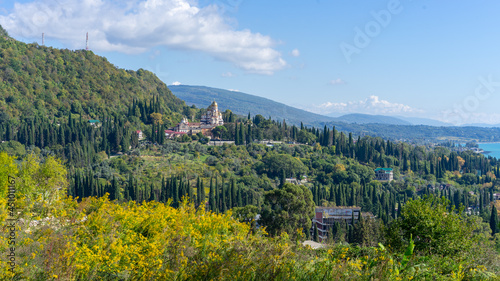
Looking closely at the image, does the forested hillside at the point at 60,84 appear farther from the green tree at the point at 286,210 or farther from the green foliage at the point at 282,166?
the green tree at the point at 286,210

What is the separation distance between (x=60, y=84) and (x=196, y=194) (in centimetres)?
7046

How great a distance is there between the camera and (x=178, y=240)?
7.08 metres

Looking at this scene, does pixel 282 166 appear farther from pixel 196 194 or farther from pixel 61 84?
pixel 61 84

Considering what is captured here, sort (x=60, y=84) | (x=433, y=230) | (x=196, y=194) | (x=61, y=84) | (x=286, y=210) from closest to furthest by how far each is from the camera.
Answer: (x=433, y=230) → (x=286, y=210) → (x=196, y=194) → (x=60, y=84) → (x=61, y=84)

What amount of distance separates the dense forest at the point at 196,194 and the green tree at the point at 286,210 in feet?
0.30

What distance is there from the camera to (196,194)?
123ft

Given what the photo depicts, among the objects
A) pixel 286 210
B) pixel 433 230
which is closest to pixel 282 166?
pixel 286 210

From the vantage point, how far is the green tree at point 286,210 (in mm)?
24984

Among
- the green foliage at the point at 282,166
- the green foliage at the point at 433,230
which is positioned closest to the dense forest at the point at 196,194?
the green foliage at the point at 433,230

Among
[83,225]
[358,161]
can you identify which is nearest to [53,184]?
[83,225]

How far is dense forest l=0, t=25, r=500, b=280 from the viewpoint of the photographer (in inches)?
252

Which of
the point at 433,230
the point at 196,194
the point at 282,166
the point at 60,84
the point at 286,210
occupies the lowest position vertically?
the point at 196,194

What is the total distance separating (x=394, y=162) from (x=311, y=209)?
5427 centimetres

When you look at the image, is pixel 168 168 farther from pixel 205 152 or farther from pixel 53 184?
pixel 53 184
